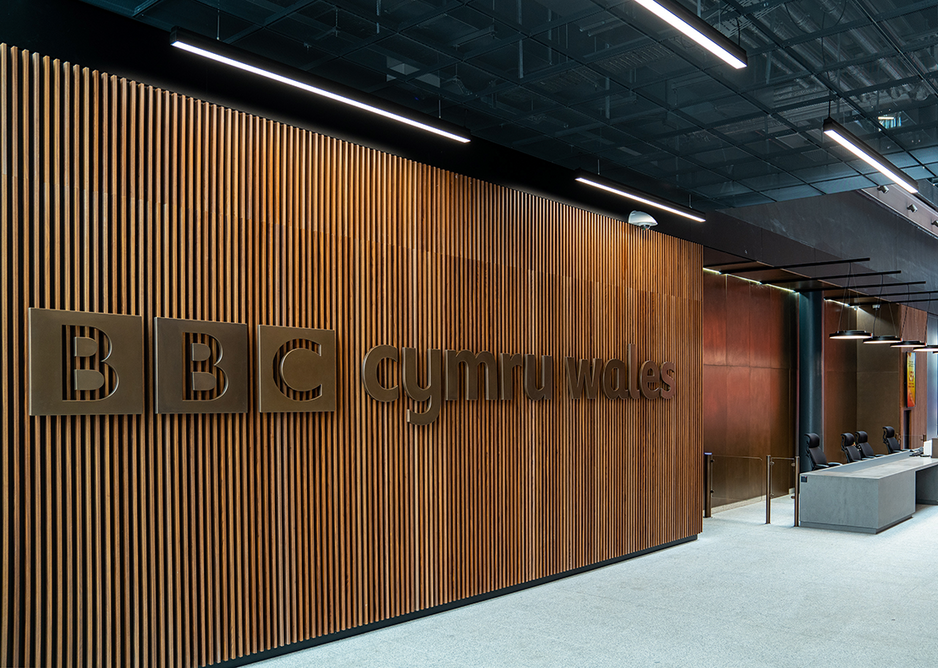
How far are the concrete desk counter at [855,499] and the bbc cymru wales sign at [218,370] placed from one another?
18.3ft

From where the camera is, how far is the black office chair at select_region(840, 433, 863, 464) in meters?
12.8

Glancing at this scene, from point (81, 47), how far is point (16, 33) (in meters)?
0.33

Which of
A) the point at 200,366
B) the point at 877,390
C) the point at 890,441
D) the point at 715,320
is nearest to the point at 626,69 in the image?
the point at 200,366

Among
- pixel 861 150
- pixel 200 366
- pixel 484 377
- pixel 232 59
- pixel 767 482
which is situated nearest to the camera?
pixel 232 59

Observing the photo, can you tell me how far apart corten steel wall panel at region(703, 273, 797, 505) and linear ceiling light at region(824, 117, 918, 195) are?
176 inches

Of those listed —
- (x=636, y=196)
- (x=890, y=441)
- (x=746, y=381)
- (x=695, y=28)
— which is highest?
(x=695, y=28)

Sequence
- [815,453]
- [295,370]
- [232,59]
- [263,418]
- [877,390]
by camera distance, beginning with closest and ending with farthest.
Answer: [232,59], [263,418], [295,370], [815,453], [877,390]

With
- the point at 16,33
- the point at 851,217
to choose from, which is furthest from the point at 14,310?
the point at 851,217

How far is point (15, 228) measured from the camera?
403 centimetres

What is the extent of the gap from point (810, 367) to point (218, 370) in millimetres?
12371

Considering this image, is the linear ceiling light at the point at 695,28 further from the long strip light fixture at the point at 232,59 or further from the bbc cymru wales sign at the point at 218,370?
the bbc cymru wales sign at the point at 218,370

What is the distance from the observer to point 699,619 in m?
6.19

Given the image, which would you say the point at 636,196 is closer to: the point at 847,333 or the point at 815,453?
the point at 815,453

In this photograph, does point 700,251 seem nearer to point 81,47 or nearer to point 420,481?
point 420,481
